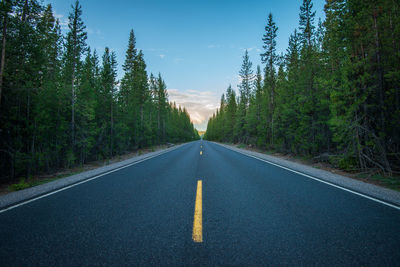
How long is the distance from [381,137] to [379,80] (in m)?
2.43

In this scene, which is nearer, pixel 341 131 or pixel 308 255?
pixel 308 255

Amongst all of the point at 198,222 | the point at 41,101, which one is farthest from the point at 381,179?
the point at 41,101

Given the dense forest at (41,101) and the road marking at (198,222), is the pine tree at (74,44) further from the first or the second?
the road marking at (198,222)

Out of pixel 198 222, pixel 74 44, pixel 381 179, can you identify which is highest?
pixel 74 44

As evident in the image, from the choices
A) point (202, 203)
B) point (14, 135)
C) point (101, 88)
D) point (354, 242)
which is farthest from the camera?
point (101, 88)

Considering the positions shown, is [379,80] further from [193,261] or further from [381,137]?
[193,261]

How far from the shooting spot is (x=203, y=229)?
262cm

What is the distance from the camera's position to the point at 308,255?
80.3 inches

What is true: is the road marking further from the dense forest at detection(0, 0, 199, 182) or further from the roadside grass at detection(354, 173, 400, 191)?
the dense forest at detection(0, 0, 199, 182)

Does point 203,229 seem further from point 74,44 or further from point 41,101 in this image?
point 74,44

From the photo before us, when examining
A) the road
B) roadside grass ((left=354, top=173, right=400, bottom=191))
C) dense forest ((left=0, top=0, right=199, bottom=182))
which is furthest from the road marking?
dense forest ((left=0, top=0, right=199, bottom=182))

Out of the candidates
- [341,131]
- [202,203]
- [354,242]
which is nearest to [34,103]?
[202,203]

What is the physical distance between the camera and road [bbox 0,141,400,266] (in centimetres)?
201

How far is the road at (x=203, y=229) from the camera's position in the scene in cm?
201
